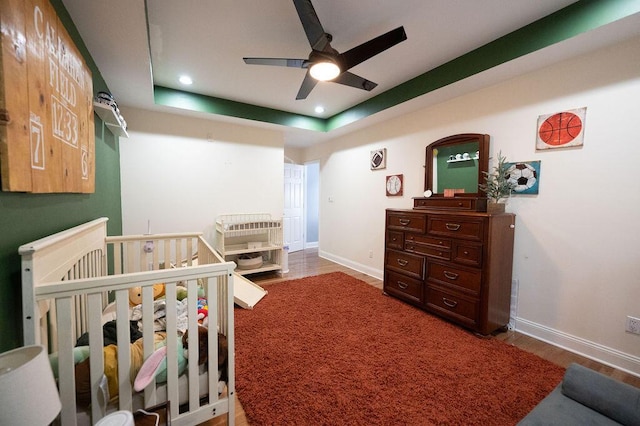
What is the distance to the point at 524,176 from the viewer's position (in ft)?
7.66

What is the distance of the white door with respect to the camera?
5477mm

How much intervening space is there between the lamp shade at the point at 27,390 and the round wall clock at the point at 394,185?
3.44 m

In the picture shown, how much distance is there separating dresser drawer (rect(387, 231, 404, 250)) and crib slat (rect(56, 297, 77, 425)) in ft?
8.86

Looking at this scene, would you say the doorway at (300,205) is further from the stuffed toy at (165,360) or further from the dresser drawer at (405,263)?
the stuffed toy at (165,360)

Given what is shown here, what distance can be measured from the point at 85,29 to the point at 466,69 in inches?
116

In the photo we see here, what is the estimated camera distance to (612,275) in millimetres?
1906

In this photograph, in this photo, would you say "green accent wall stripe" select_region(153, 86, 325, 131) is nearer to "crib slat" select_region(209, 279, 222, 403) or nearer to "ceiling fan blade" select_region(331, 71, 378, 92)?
"ceiling fan blade" select_region(331, 71, 378, 92)

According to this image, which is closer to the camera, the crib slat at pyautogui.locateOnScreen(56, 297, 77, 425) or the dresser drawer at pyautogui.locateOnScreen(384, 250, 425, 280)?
the crib slat at pyautogui.locateOnScreen(56, 297, 77, 425)

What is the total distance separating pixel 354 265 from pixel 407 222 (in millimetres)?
1721

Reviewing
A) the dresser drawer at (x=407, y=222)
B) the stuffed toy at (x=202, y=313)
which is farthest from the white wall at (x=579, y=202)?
the stuffed toy at (x=202, y=313)

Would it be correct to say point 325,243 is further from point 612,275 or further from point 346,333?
point 612,275

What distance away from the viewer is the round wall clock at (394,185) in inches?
139

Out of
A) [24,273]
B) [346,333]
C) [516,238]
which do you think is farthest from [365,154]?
[24,273]

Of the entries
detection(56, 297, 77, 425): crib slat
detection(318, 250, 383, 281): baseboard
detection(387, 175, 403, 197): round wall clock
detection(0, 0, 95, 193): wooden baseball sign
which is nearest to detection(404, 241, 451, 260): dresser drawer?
detection(387, 175, 403, 197): round wall clock
